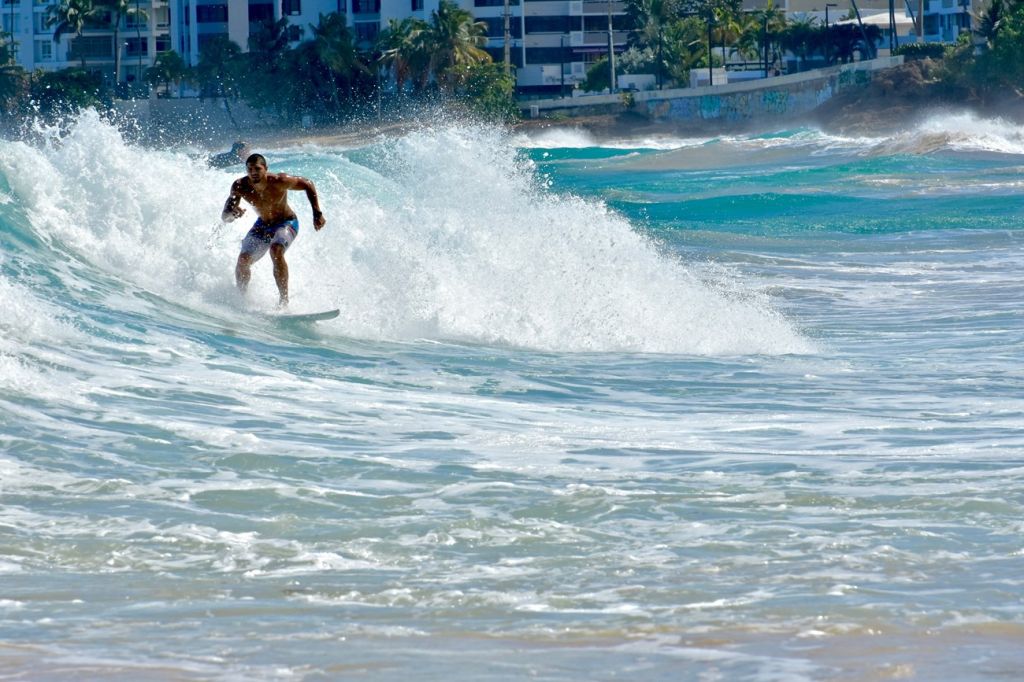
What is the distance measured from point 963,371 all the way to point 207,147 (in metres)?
86.1

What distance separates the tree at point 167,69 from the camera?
97.6 meters

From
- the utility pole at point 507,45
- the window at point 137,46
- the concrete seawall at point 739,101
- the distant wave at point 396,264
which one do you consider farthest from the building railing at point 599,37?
the distant wave at point 396,264

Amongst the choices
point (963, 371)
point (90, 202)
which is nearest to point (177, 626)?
point (963, 371)

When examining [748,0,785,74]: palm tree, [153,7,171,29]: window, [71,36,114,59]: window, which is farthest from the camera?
[153,7,171,29]: window

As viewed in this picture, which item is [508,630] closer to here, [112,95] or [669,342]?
[669,342]

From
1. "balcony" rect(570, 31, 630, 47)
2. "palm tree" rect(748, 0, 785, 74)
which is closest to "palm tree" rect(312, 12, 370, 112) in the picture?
"balcony" rect(570, 31, 630, 47)

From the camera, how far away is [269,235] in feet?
42.0

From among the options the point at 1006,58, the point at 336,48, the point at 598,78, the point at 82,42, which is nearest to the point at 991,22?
the point at 1006,58

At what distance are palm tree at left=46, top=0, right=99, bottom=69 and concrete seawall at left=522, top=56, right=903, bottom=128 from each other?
2979 cm

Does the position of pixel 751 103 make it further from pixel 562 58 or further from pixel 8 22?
pixel 8 22

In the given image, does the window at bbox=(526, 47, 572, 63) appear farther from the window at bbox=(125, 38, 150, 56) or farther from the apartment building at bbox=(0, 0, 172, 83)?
the window at bbox=(125, 38, 150, 56)

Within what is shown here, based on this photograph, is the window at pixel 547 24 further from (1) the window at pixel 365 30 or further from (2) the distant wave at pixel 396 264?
(2) the distant wave at pixel 396 264

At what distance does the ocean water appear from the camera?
17.8 feet

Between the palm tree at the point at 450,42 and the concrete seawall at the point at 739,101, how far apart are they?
19.4 ft
